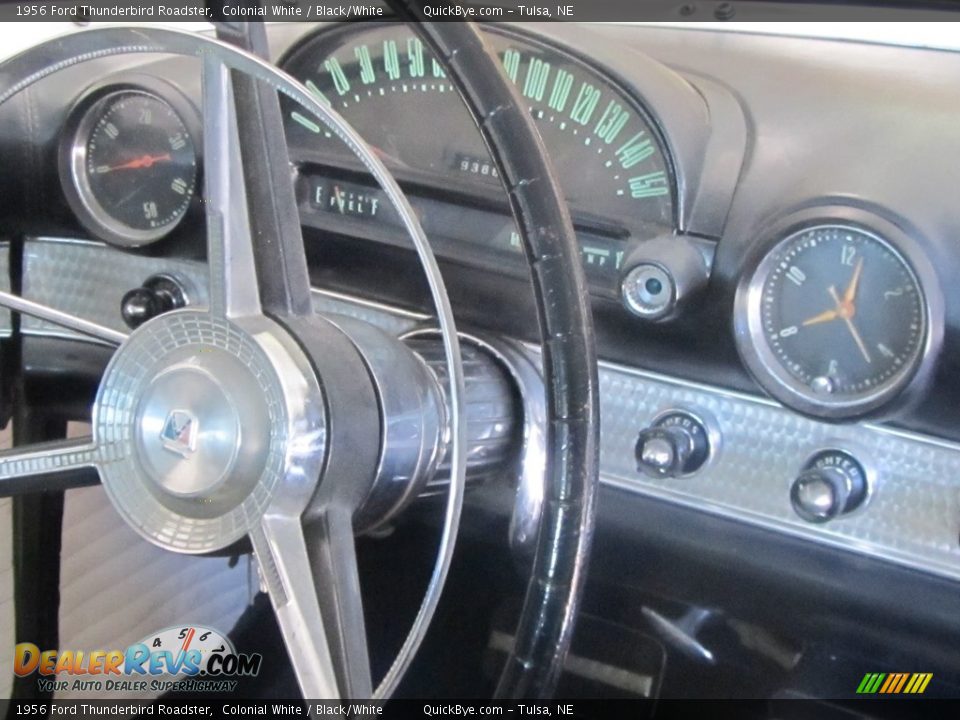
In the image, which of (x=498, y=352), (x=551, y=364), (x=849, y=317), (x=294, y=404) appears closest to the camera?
(x=294, y=404)

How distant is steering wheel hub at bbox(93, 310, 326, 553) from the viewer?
771mm

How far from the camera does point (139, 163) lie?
1.46m

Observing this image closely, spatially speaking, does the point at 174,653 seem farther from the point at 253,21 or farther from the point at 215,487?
the point at 253,21

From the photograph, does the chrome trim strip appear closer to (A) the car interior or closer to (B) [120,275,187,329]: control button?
(A) the car interior

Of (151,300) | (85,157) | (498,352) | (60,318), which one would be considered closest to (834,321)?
(498,352)

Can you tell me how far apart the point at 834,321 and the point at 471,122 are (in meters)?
0.47

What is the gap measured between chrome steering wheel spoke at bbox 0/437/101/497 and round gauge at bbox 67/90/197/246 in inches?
24.1

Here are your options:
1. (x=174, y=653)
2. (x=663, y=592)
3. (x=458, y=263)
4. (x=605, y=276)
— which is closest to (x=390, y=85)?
(x=458, y=263)

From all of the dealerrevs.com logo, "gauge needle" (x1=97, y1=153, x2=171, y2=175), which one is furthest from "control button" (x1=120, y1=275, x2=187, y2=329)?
the dealerrevs.com logo

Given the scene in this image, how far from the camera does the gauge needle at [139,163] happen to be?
1.44 m

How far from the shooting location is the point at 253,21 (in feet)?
2.70

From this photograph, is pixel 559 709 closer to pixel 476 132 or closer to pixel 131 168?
pixel 476 132

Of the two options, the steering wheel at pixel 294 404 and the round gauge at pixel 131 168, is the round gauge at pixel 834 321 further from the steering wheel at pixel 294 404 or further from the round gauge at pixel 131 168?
the round gauge at pixel 131 168

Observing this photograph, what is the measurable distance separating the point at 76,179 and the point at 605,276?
2.38 feet
